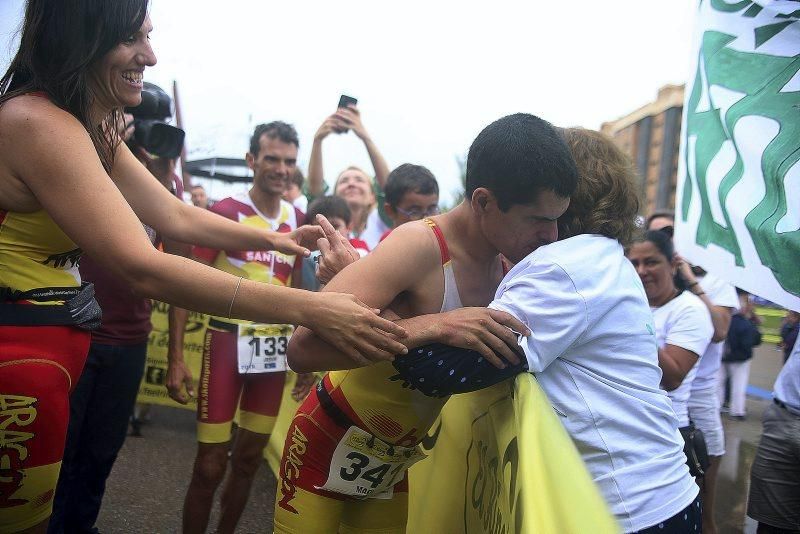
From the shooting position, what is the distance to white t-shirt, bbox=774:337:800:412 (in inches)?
123

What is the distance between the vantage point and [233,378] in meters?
3.56

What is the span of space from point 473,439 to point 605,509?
91 cm

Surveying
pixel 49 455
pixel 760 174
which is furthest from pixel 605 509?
pixel 760 174

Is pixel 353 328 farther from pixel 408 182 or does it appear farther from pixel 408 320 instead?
pixel 408 182

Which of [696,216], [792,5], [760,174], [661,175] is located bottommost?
[661,175]

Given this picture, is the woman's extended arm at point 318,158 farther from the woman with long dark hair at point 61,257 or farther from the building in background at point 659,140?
the building in background at point 659,140

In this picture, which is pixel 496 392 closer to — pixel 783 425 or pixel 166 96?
pixel 783 425

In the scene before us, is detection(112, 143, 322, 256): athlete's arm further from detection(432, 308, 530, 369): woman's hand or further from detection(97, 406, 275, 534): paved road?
detection(97, 406, 275, 534): paved road

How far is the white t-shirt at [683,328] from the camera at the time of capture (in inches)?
130

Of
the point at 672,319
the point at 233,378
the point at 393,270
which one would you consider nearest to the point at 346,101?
the point at 233,378

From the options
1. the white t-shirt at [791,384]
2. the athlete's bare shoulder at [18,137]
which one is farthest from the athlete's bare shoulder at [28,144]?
the white t-shirt at [791,384]

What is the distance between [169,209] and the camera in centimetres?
256

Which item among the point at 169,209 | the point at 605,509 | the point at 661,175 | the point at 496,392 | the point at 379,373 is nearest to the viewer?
the point at 605,509

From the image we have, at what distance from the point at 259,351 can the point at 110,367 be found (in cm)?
73
